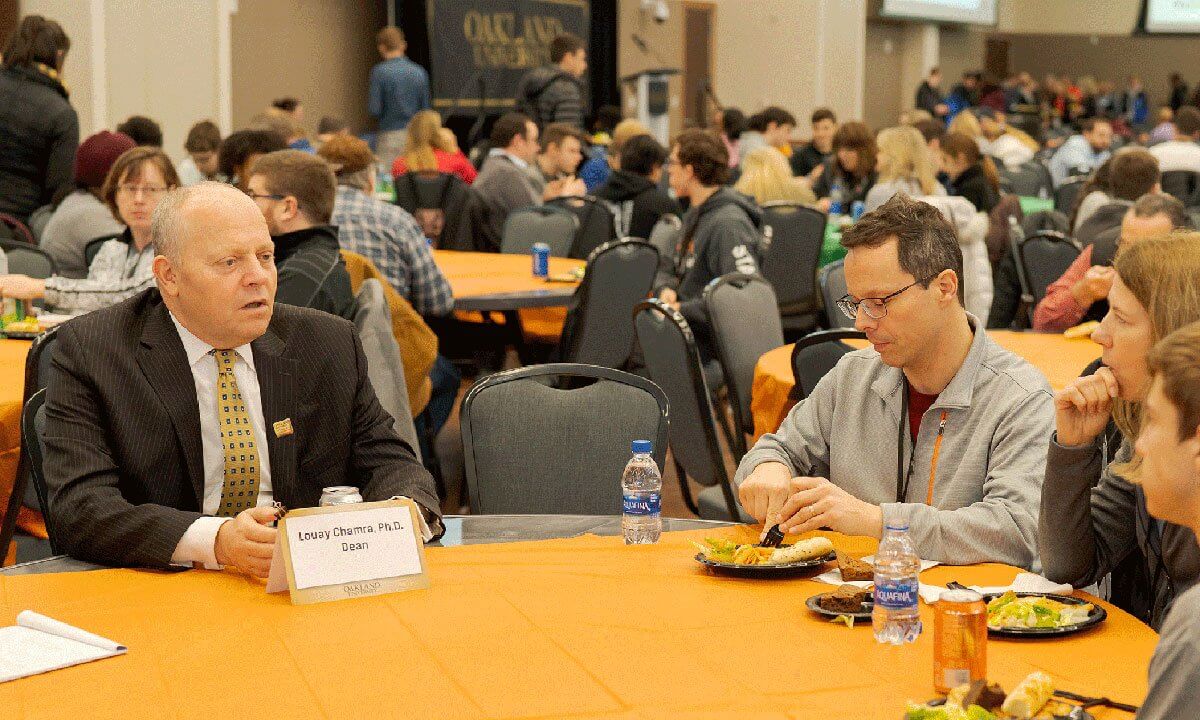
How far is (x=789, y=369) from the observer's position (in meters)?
4.25

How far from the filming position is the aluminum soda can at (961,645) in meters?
1.77

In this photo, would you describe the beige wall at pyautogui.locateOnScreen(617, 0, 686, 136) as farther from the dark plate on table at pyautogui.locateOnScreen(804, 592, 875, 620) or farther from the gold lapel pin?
the dark plate on table at pyautogui.locateOnScreen(804, 592, 875, 620)

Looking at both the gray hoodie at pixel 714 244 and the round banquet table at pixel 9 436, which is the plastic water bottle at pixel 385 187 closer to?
the gray hoodie at pixel 714 244

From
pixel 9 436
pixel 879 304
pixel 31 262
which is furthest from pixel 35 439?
pixel 31 262

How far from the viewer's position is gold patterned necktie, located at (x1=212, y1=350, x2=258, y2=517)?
2656 mm

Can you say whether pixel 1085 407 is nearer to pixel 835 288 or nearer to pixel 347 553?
pixel 347 553

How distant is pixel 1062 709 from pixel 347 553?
3.50ft

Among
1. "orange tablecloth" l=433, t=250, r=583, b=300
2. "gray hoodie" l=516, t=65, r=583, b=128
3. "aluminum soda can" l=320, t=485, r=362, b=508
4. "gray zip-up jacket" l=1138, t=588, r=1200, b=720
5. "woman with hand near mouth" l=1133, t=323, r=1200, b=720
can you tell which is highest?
"gray hoodie" l=516, t=65, r=583, b=128

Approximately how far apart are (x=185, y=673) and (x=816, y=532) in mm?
1147

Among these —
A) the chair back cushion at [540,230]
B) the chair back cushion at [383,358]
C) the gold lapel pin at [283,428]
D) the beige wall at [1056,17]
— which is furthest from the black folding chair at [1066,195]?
the beige wall at [1056,17]

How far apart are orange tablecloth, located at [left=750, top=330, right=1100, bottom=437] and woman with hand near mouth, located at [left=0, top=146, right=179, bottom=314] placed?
6.22ft

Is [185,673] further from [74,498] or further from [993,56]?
[993,56]

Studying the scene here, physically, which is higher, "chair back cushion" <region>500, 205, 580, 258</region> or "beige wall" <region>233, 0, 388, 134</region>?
"beige wall" <region>233, 0, 388, 134</region>

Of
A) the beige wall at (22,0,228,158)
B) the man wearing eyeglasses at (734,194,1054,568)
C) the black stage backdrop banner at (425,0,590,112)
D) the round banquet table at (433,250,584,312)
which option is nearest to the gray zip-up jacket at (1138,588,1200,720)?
the man wearing eyeglasses at (734,194,1054,568)
